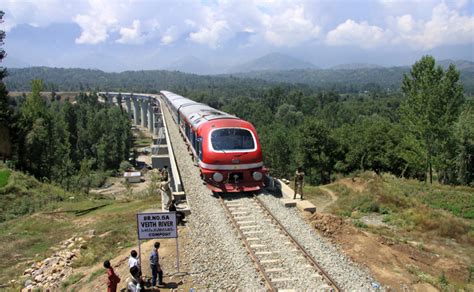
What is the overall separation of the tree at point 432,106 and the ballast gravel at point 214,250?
22007 millimetres

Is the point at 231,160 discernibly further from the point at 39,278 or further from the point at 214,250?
the point at 39,278

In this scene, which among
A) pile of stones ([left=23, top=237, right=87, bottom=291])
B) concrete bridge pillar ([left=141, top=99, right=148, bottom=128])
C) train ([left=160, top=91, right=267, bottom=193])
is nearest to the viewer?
pile of stones ([left=23, top=237, right=87, bottom=291])

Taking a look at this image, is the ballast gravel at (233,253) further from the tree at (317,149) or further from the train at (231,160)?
the tree at (317,149)

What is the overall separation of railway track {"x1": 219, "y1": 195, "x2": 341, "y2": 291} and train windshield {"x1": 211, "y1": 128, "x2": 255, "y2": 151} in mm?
2770

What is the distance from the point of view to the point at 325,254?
10969mm

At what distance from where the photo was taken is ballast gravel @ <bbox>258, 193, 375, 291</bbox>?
9.48 m

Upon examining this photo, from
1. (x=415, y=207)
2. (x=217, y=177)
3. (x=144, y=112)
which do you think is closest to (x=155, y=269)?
(x=217, y=177)

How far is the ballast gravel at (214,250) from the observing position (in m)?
9.62

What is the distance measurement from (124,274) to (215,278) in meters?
2.64

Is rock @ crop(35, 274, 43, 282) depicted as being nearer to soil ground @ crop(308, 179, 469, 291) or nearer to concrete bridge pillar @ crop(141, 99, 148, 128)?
soil ground @ crop(308, 179, 469, 291)

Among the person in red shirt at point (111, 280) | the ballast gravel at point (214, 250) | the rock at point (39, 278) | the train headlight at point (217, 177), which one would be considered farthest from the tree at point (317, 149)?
the person in red shirt at point (111, 280)

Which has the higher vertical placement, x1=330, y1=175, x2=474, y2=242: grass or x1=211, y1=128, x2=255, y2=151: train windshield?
x1=211, y1=128, x2=255, y2=151: train windshield

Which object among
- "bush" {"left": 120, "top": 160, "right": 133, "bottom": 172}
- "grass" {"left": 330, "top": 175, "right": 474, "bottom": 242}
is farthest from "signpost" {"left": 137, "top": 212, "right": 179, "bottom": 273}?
"bush" {"left": 120, "top": 160, "right": 133, "bottom": 172}

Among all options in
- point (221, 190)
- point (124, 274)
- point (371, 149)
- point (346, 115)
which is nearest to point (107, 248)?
point (124, 274)
